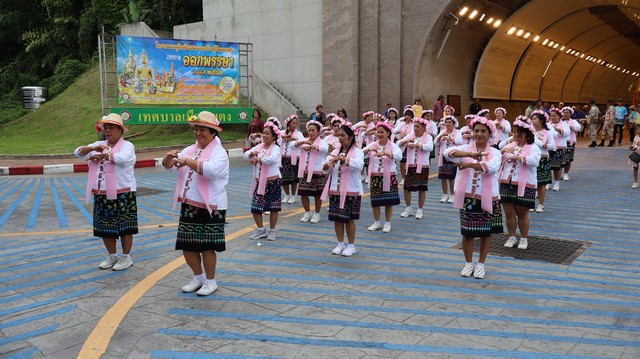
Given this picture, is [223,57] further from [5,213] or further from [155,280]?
[155,280]

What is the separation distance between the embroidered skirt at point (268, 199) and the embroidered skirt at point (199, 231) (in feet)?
7.96

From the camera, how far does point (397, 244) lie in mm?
7723

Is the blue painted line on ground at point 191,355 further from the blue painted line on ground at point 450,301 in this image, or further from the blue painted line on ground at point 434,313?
the blue painted line on ground at point 450,301

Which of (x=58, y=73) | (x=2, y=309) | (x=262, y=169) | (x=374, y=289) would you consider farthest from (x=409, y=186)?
(x=58, y=73)

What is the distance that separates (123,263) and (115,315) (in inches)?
63.1

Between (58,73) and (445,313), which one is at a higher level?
(58,73)

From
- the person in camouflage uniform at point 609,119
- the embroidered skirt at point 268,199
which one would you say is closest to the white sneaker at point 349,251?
the embroidered skirt at point 268,199

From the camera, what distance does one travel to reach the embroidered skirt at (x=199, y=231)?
539 centimetres

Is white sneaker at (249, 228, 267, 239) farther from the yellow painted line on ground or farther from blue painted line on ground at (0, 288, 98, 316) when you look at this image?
blue painted line on ground at (0, 288, 98, 316)

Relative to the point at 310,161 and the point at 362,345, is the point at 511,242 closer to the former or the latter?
the point at 310,161

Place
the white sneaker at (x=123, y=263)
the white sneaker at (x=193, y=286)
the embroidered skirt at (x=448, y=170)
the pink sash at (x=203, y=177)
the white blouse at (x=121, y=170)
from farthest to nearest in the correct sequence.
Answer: the embroidered skirt at (x=448, y=170)
the white sneaker at (x=123, y=263)
the white blouse at (x=121, y=170)
the white sneaker at (x=193, y=286)
the pink sash at (x=203, y=177)

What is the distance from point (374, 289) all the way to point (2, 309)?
3.72 metres

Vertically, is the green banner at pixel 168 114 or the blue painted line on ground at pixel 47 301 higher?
the green banner at pixel 168 114

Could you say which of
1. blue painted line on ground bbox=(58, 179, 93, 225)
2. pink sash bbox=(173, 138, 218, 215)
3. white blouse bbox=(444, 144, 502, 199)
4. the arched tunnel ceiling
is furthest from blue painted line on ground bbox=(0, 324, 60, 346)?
the arched tunnel ceiling
